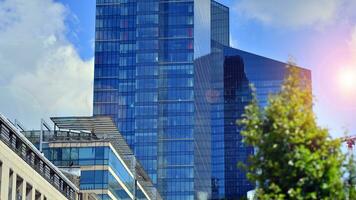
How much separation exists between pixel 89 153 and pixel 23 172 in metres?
35.7

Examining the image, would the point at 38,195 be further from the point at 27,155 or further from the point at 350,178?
the point at 350,178

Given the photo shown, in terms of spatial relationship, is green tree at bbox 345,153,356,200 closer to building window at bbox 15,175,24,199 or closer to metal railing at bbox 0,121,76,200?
metal railing at bbox 0,121,76,200

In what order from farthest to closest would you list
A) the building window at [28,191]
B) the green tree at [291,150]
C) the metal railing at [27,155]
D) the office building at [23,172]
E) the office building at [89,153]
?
the office building at [89,153] < the building window at [28,191] < the metal railing at [27,155] < the office building at [23,172] < the green tree at [291,150]

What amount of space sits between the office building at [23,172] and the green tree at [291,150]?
1920 inches

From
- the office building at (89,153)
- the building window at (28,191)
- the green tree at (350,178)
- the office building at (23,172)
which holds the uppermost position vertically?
the office building at (89,153)

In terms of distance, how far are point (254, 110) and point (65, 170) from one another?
294 ft

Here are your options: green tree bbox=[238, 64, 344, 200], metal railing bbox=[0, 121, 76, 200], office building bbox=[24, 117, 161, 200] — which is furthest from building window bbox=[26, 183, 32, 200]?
green tree bbox=[238, 64, 344, 200]

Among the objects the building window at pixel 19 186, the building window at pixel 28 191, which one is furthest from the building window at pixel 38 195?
the building window at pixel 19 186

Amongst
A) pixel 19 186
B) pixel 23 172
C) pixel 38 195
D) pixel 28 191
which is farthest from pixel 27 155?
pixel 19 186

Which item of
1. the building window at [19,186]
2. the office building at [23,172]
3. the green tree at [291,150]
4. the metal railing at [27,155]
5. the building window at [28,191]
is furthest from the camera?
the building window at [28,191]

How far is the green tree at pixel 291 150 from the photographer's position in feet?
77.1

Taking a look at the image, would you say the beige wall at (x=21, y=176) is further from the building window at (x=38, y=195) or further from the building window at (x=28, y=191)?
the building window at (x=38, y=195)

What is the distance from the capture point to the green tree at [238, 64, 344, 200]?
2350 centimetres

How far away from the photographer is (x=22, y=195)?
7681 centimetres
